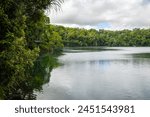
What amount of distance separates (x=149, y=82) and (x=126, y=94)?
5.89 metres

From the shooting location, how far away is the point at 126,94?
20.2 metres

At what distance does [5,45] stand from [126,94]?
998 cm

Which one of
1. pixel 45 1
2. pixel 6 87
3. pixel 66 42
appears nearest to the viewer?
pixel 6 87

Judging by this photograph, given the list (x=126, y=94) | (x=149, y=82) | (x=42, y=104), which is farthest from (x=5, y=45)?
(x=149, y=82)

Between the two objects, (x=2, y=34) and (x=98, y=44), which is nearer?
(x=2, y=34)

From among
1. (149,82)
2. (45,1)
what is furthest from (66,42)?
(45,1)

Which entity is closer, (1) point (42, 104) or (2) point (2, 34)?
(1) point (42, 104)

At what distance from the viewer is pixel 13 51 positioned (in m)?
12.6

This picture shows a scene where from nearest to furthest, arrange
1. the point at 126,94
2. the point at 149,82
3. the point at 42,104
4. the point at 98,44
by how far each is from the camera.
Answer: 1. the point at 42,104
2. the point at 126,94
3. the point at 149,82
4. the point at 98,44

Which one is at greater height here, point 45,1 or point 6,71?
point 45,1

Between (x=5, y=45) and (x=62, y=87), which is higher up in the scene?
(x=5, y=45)

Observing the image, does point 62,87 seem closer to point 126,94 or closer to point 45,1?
point 126,94

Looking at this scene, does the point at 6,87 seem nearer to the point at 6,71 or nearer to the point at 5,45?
the point at 6,71

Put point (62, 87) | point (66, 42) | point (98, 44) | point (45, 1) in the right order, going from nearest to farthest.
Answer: point (45, 1) < point (62, 87) < point (66, 42) < point (98, 44)
